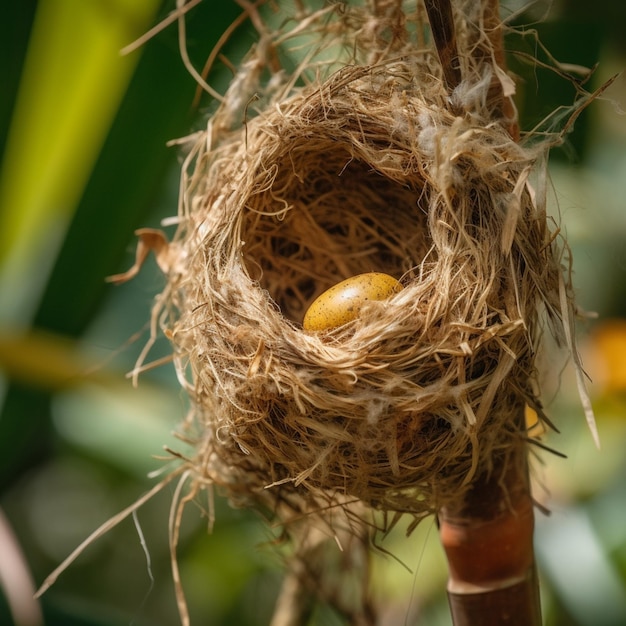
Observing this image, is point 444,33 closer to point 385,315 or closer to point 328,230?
point 385,315

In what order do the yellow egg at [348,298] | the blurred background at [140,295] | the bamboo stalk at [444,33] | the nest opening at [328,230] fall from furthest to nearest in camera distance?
1. the blurred background at [140,295]
2. the nest opening at [328,230]
3. the yellow egg at [348,298]
4. the bamboo stalk at [444,33]

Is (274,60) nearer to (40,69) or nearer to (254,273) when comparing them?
(254,273)

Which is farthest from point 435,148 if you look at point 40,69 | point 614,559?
point 614,559

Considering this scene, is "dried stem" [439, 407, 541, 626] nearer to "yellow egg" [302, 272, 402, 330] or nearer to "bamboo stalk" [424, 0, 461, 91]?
"yellow egg" [302, 272, 402, 330]

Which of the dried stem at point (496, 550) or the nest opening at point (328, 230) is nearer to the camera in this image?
the dried stem at point (496, 550)

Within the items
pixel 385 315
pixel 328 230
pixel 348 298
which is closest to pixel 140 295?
pixel 328 230

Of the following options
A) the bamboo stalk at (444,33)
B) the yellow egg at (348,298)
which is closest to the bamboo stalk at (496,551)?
the yellow egg at (348,298)

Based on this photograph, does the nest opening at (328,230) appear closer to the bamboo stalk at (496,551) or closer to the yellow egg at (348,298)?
the yellow egg at (348,298)
